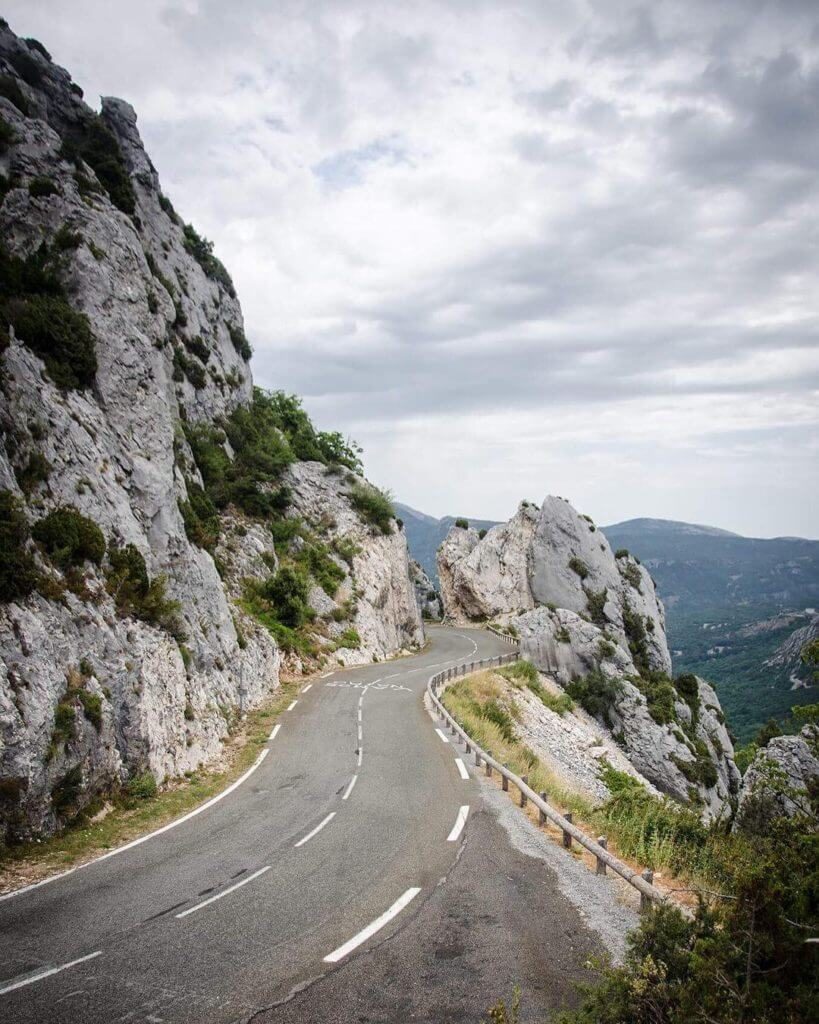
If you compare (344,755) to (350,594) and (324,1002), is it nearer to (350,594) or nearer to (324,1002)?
(324,1002)

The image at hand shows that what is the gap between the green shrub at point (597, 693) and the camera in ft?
138

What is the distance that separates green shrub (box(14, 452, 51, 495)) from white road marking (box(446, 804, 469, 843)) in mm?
13674

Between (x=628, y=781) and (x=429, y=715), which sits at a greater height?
(x=429, y=715)

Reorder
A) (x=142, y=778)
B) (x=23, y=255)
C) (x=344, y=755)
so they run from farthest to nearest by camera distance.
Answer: (x=23, y=255) < (x=344, y=755) < (x=142, y=778)

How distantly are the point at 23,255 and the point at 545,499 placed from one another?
180ft

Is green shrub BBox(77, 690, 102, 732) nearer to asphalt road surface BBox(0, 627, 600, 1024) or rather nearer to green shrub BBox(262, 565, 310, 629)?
asphalt road surface BBox(0, 627, 600, 1024)

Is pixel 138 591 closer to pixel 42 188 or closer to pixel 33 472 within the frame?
pixel 33 472

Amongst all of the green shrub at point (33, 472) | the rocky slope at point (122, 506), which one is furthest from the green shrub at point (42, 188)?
the green shrub at point (33, 472)

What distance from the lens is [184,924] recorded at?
8.27m

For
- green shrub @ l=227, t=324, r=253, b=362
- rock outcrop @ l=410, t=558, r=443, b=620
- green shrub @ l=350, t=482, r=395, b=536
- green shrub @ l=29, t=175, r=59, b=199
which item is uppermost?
green shrub @ l=227, t=324, r=253, b=362

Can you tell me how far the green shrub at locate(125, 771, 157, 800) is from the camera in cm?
1434

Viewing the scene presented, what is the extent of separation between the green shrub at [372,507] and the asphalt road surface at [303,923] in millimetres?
36697

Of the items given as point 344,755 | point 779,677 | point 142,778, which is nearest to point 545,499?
point 344,755

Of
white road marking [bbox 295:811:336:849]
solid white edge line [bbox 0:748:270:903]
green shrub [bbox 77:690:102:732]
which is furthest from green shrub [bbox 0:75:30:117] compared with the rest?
white road marking [bbox 295:811:336:849]
